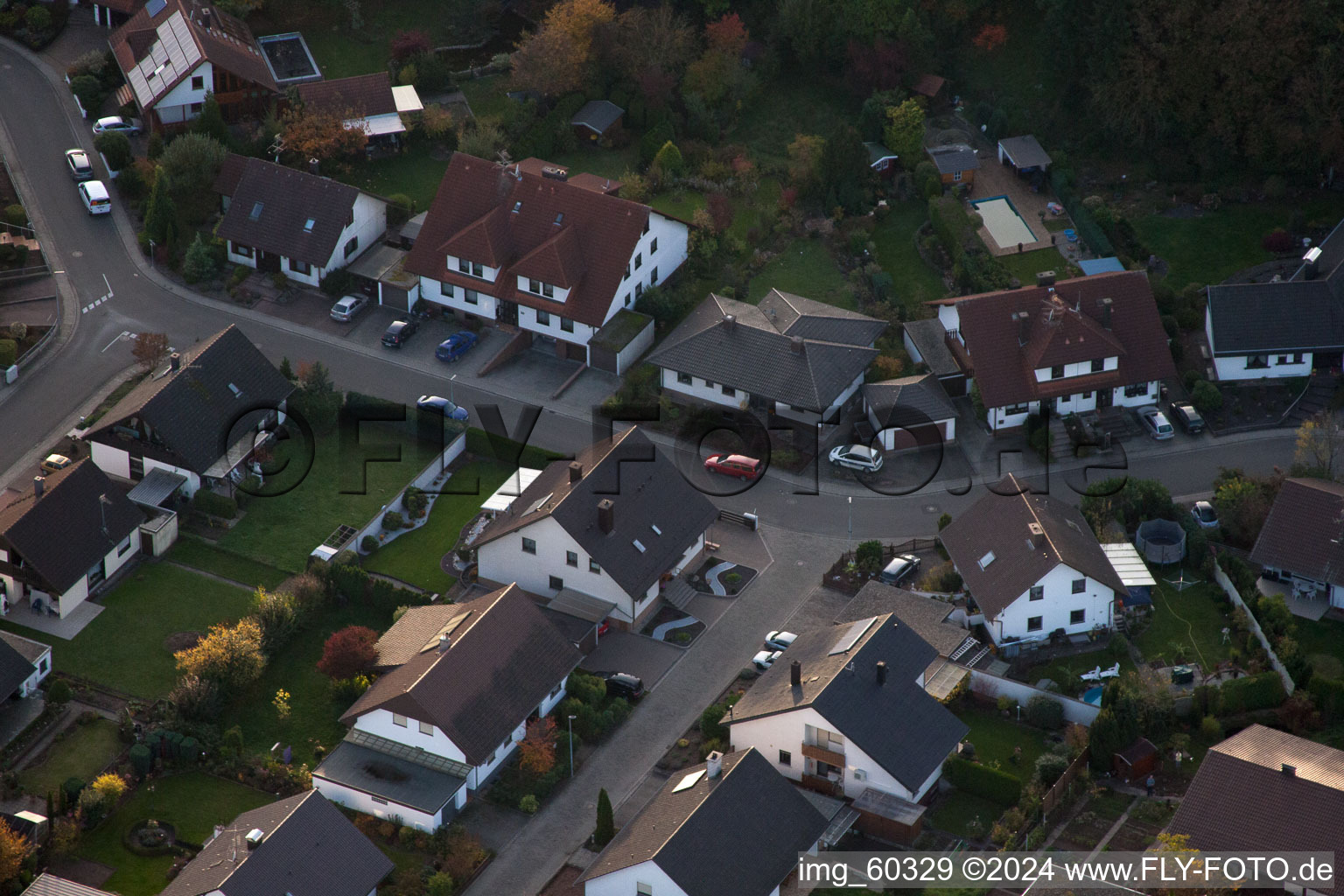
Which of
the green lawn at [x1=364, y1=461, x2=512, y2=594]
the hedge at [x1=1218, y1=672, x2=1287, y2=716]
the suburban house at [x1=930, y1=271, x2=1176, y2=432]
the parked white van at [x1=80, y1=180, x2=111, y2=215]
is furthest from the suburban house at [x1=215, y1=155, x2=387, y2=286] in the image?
the hedge at [x1=1218, y1=672, x2=1287, y2=716]

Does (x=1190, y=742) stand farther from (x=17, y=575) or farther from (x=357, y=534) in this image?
(x=17, y=575)

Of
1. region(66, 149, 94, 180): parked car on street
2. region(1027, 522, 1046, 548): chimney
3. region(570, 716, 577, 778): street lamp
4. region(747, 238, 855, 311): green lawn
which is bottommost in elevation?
region(747, 238, 855, 311): green lawn

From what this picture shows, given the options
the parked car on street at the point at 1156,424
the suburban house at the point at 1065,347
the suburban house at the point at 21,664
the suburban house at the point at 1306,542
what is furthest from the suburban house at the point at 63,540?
the suburban house at the point at 1306,542

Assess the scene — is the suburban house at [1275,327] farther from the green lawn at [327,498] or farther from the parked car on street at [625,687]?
the green lawn at [327,498]

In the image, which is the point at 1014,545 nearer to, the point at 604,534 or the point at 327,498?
the point at 604,534

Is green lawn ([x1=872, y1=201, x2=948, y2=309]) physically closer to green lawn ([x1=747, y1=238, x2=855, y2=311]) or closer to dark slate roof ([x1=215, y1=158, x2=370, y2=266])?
green lawn ([x1=747, y1=238, x2=855, y2=311])

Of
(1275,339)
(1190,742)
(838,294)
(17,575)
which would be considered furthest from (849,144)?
(17,575)
